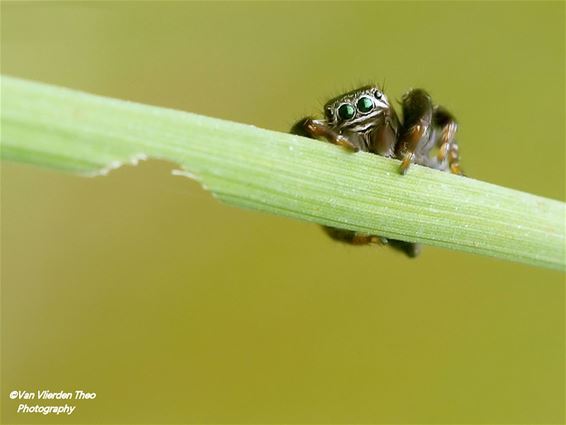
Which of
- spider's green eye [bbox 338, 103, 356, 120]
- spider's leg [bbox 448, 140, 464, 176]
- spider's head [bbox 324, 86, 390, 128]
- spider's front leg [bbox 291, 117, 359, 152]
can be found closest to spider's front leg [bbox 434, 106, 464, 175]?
spider's leg [bbox 448, 140, 464, 176]

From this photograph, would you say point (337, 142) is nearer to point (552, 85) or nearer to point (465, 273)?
point (465, 273)

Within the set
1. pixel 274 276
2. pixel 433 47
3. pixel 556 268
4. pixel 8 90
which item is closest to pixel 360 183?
pixel 556 268

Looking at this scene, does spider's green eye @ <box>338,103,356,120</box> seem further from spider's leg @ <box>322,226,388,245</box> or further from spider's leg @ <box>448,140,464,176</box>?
spider's leg @ <box>448,140,464,176</box>

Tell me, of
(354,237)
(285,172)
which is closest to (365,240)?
(354,237)

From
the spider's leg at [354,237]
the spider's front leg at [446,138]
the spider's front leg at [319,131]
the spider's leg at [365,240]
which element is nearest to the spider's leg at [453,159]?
the spider's front leg at [446,138]

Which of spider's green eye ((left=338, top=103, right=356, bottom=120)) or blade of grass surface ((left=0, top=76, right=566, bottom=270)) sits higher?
spider's green eye ((left=338, top=103, right=356, bottom=120))
